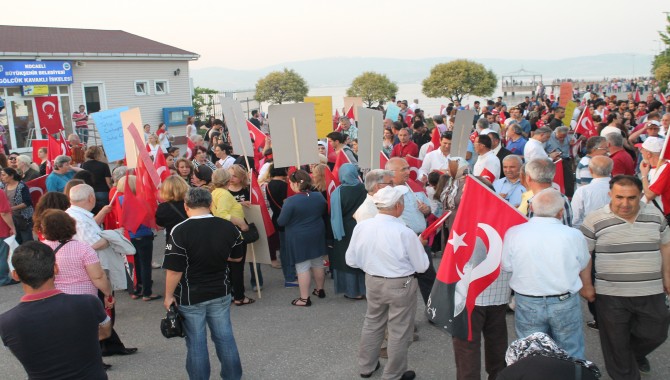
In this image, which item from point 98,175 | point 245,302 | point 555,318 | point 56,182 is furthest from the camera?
point 98,175

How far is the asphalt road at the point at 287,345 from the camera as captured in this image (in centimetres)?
521

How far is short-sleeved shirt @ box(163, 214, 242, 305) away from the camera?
439cm

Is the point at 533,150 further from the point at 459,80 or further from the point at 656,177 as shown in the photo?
the point at 459,80

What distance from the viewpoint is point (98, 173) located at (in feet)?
29.5

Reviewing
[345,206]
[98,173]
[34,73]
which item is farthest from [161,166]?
[34,73]

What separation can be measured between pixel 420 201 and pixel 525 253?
2.15m

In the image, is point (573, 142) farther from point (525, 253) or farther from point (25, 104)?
point (25, 104)

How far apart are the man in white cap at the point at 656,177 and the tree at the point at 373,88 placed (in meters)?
25.7

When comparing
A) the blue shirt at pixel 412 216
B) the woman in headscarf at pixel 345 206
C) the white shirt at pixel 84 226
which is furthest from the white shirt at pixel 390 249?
the white shirt at pixel 84 226

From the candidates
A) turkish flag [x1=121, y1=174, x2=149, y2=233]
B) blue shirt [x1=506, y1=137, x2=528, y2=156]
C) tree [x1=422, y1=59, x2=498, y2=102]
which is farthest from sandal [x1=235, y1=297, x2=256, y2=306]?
tree [x1=422, y1=59, x2=498, y2=102]

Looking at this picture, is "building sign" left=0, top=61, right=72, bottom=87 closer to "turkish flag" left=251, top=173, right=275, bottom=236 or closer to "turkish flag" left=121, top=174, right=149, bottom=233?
"turkish flag" left=121, top=174, right=149, bottom=233

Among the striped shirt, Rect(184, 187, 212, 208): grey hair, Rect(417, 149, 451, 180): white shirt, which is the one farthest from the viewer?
Rect(417, 149, 451, 180): white shirt

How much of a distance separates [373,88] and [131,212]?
1042 inches

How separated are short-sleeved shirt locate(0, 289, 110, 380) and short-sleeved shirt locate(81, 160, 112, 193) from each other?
19.8ft
